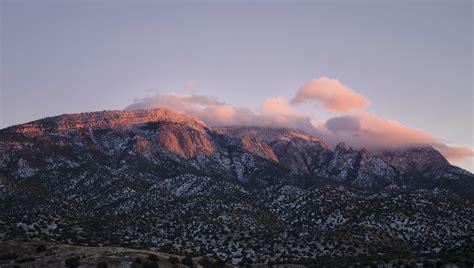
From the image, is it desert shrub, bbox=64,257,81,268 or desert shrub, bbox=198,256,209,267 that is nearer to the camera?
desert shrub, bbox=64,257,81,268

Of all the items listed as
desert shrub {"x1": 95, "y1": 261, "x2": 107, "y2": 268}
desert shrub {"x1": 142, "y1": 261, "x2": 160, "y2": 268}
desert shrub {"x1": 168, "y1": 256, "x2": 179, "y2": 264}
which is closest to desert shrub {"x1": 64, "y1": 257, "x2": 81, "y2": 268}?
desert shrub {"x1": 95, "y1": 261, "x2": 107, "y2": 268}

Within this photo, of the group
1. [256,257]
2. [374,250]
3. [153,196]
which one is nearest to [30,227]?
[256,257]

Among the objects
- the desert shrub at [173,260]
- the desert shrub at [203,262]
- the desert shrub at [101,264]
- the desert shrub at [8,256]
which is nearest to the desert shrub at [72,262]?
the desert shrub at [101,264]

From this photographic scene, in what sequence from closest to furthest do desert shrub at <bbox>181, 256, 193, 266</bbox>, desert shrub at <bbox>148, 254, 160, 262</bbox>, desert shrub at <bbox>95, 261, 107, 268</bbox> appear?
desert shrub at <bbox>95, 261, 107, 268</bbox>
desert shrub at <bbox>148, 254, 160, 262</bbox>
desert shrub at <bbox>181, 256, 193, 266</bbox>

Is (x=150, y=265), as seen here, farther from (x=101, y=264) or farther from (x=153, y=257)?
(x=101, y=264)

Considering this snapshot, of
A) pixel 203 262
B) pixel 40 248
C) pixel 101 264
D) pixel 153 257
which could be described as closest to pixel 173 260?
pixel 153 257

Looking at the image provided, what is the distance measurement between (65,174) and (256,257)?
376 feet

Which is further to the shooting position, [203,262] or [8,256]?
[203,262]

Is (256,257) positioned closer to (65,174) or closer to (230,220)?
(230,220)

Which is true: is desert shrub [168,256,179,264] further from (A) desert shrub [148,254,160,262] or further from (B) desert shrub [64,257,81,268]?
(B) desert shrub [64,257,81,268]

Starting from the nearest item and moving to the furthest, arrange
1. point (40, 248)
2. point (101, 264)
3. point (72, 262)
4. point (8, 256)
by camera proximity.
Answer: point (101, 264) < point (72, 262) < point (8, 256) < point (40, 248)

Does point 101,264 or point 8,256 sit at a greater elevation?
point 8,256

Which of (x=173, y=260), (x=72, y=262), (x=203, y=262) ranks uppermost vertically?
(x=72, y=262)

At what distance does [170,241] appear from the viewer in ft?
374
